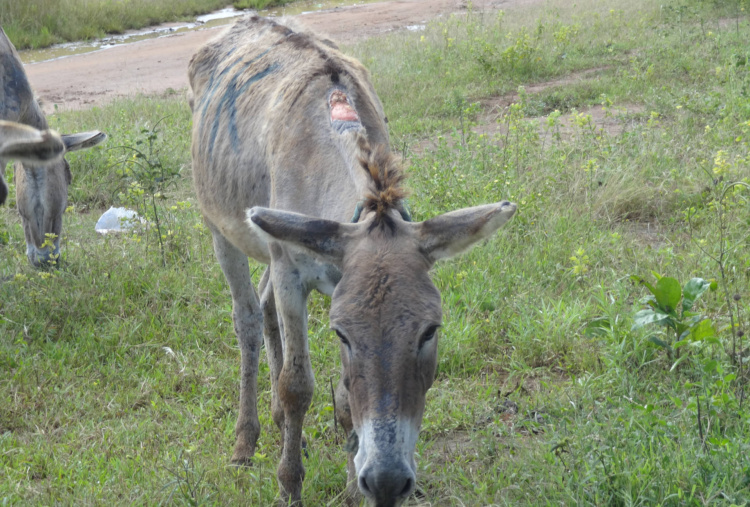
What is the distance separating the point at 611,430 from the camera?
3.45m

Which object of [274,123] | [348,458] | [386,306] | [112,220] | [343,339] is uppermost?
[274,123]

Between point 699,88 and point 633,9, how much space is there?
21.9 feet

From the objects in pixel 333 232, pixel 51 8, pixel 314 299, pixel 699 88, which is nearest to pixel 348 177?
pixel 333 232

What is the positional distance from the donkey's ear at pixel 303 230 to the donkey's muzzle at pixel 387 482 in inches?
31.6

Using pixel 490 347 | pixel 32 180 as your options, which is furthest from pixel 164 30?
pixel 490 347

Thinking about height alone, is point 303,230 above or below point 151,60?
above

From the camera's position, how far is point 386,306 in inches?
98.6

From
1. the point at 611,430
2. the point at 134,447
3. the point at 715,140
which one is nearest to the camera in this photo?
the point at 611,430

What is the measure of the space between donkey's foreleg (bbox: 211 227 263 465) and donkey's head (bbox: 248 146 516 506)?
5.26 feet

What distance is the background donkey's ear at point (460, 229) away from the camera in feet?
8.56

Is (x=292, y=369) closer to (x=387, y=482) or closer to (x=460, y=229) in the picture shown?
(x=387, y=482)

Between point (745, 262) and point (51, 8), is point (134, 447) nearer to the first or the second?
point (745, 262)

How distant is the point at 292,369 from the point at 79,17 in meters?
18.3

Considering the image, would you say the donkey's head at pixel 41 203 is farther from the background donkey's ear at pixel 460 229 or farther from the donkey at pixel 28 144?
the background donkey's ear at pixel 460 229
